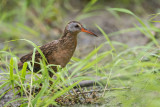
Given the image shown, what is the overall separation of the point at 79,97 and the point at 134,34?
4.21 m

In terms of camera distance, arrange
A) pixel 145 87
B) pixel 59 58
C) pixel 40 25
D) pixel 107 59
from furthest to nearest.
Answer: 1. pixel 40 25
2. pixel 107 59
3. pixel 59 58
4. pixel 145 87

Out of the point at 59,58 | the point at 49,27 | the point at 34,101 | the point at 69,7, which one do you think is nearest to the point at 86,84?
the point at 59,58

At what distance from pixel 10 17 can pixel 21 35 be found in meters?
0.95

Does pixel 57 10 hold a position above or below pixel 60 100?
above


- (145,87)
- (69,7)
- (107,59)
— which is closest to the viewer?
(145,87)

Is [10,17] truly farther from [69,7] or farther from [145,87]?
[145,87]

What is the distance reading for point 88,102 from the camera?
3.08 m

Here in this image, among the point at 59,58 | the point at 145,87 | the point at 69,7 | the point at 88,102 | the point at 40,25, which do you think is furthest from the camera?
the point at 69,7

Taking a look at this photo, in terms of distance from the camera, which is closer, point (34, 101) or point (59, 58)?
point (34, 101)

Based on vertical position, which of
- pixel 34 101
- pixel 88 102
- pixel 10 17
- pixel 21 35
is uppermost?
pixel 10 17

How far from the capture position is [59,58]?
346 cm

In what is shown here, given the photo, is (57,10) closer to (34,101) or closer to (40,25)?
(40,25)

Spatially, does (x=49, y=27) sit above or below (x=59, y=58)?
above

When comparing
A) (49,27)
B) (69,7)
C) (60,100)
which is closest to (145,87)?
(60,100)
